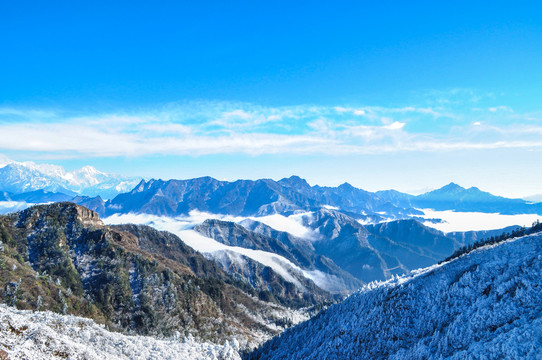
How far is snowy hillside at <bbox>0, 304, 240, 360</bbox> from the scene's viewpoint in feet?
290

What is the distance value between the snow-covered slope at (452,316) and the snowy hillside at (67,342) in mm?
53601

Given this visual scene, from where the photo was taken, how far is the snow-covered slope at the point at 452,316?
79.5 meters

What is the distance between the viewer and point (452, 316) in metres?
98.4

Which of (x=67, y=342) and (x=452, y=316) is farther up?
(x=452, y=316)

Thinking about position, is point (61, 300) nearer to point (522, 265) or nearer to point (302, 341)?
point (302, 341)

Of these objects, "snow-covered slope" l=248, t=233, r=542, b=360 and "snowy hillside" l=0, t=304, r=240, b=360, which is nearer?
"snow-covered slope" l=248, t=233, r=542, b=360

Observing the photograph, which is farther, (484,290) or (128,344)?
(128,344)

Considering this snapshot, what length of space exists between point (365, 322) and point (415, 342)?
2400 cm

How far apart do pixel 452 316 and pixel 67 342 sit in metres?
121

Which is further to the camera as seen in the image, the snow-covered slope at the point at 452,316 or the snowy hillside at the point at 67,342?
the snowy hillside at the point at 67,342

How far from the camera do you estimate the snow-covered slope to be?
7950 cm

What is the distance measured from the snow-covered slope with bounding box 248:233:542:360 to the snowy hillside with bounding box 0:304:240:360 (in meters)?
53.6

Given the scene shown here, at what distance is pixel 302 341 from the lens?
14562cm

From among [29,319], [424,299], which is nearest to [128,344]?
[29,319]
